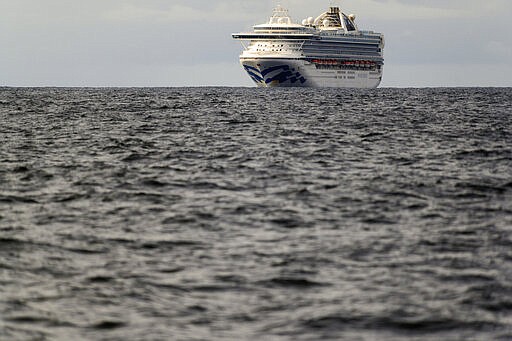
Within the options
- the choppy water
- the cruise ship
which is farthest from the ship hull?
the choppy water

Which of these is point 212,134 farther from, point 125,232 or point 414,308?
point 414,308

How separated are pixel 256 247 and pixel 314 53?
145m

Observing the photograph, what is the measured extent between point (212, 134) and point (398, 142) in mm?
8585

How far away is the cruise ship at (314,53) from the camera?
151 meters

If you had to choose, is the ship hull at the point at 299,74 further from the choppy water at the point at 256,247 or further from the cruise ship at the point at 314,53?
the choppy water at the point at 256,247

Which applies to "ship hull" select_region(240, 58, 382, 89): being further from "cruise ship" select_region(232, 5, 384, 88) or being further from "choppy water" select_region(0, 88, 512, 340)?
"choppy water" select_region(0, 88, 512, 340)

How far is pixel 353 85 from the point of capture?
6629 inches

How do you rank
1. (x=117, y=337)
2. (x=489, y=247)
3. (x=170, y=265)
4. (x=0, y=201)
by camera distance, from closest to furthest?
(x=117, y=337) < (x=170, y=265) < (x=489, y=247) < (x=0, y=201)

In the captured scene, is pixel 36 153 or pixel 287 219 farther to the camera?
pixel 36 153

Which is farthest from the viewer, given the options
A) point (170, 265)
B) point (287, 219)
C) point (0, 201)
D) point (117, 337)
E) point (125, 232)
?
point (0, 201)

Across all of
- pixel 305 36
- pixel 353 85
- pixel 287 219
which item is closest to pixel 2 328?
pixel 287 219

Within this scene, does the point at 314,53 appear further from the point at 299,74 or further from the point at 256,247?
the point at 256,247

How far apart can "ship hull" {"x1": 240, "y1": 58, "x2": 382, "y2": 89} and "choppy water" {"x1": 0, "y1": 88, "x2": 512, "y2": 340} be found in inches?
4888

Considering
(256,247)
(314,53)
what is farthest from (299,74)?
(256,247)
